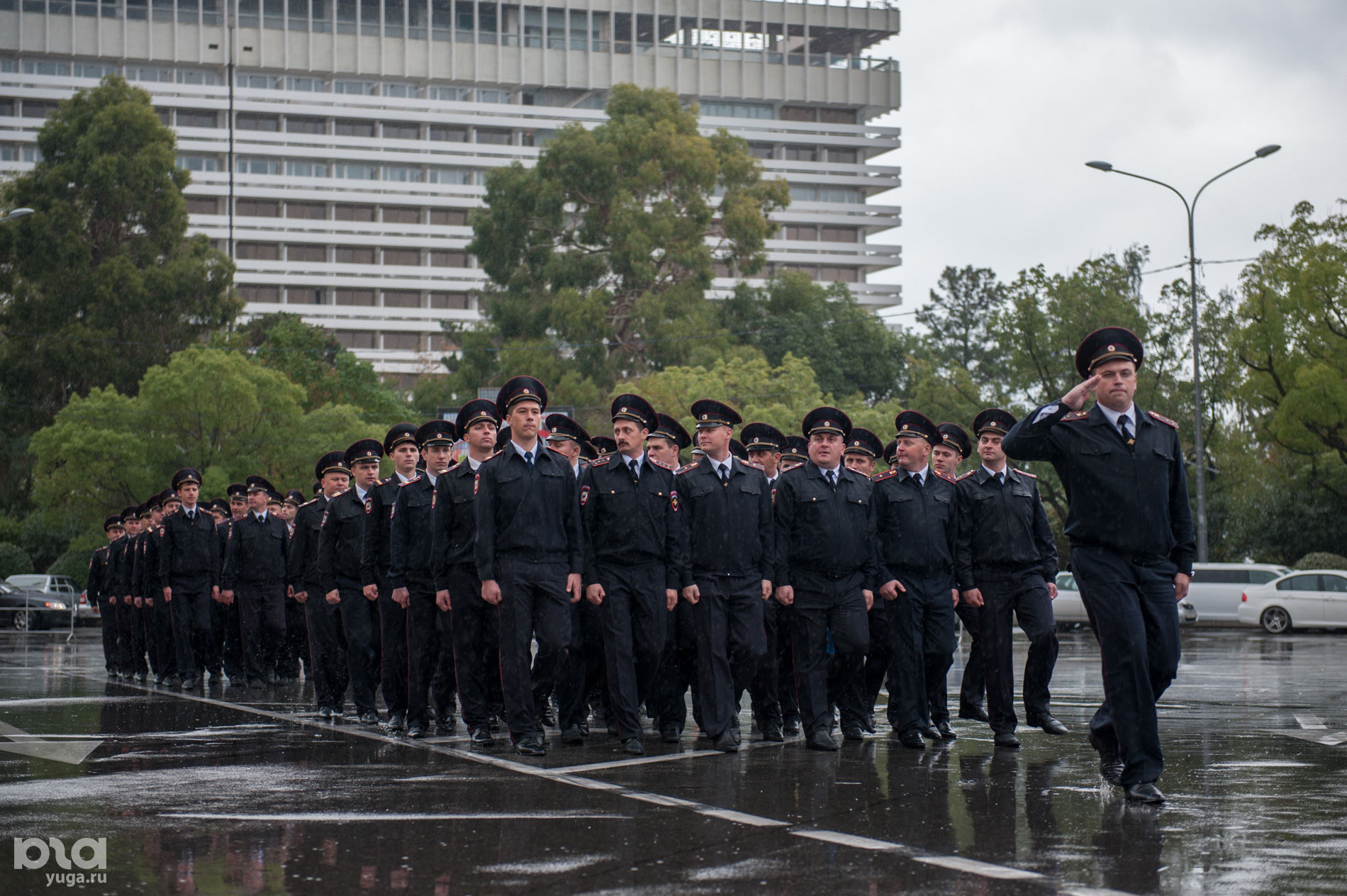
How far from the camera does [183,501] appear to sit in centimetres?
1852

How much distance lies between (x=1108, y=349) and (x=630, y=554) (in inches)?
141

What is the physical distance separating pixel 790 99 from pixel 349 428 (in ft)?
209

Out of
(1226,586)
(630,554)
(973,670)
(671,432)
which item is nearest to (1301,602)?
(1226,586)

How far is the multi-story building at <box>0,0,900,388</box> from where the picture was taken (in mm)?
91562

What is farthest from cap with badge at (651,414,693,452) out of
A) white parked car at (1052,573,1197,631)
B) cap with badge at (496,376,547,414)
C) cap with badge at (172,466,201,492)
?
white parked car at (1052,573,1197,631)

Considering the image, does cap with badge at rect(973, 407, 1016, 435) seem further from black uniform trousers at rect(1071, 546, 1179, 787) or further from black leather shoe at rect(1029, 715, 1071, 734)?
black uniform trousers at rect(1071, 546, 1179, 787)

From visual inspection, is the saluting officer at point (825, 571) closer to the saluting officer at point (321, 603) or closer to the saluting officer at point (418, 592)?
the saluting officer at point (418, 592)

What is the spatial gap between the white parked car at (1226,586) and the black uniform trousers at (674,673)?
84.7 ft

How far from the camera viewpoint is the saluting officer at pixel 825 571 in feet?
35.1

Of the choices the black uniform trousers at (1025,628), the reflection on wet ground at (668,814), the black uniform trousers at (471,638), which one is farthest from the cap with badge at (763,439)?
the black uniform trousers at (471,638)

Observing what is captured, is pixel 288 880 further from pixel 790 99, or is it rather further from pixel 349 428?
pixel 790 99

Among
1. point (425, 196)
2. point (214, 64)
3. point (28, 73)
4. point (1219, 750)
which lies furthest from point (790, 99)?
point (1219, 750)

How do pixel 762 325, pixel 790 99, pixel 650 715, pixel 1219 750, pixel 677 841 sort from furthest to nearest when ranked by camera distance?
1. pixel 790 99
2. pixel 762 325
3. pixel 650 715
4. pixel 1219 750
5. pixel 677 841

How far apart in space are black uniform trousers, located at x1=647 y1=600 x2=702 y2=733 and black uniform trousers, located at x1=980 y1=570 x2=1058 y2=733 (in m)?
1.92
